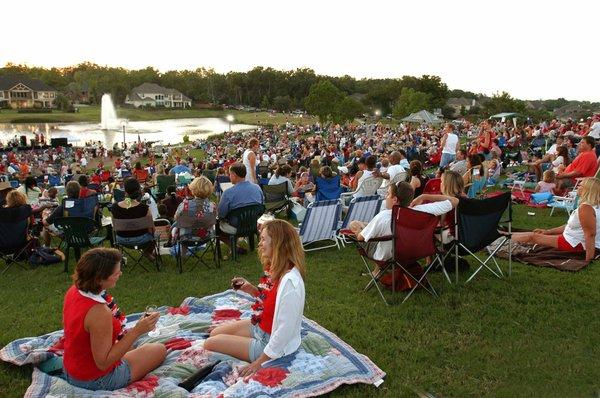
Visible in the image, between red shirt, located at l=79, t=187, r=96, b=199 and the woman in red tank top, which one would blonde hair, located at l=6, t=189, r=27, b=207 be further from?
the woman in red tank top

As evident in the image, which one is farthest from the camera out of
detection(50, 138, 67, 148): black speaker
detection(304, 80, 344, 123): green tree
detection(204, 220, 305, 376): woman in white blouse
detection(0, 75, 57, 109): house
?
detection(0, 75, 57, 109): house

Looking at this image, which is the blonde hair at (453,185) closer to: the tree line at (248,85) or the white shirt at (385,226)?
the white shirt at (385,226)

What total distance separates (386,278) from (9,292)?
15.8ft

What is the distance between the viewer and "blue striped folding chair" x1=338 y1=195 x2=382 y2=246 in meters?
7.32

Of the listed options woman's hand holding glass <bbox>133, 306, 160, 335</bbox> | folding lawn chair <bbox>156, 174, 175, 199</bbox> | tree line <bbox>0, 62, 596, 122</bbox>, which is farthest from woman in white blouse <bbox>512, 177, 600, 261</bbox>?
tree line <bbox>0, 62, 596, 122</bbox>

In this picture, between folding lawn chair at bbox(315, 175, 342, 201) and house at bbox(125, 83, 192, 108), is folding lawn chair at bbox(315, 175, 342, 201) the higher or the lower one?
the lower one

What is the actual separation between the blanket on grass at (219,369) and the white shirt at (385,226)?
1.25 m

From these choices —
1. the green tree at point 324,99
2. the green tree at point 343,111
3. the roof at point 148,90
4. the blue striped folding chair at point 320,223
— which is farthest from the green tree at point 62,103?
the blue striped folding chair at point 320,223

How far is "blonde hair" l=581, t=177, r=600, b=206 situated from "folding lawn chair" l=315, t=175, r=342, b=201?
4719mm

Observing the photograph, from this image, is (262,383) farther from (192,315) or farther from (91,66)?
(91,66)

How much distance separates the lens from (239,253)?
7.57 meters

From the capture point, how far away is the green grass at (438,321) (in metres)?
3.74

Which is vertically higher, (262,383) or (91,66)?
(91,66)

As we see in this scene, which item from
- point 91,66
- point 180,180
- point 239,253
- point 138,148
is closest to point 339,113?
point 138,148
